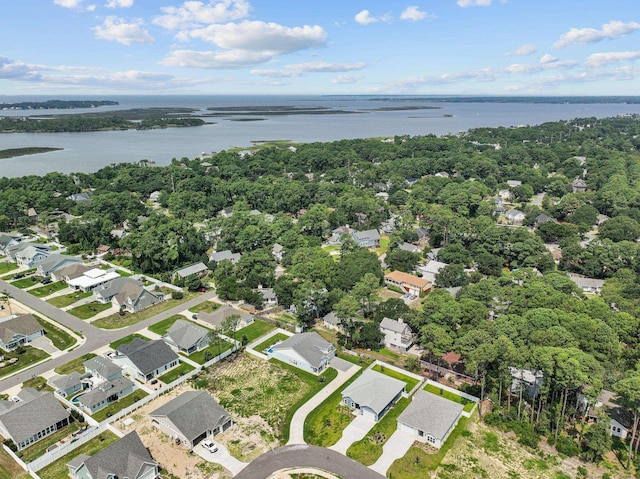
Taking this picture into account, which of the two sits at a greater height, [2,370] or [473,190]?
[473,190]

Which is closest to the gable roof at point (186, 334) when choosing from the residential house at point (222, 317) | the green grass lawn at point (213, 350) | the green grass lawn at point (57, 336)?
the green grass lawn at point (213, 350)

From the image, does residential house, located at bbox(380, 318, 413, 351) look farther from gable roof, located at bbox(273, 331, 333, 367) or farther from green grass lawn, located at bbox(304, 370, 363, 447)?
green grass lawn, located at bbox(304, 370, 363, 447)

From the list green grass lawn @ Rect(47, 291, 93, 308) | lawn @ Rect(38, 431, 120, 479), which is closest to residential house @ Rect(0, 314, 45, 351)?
green grass lawn @ Rect(47, 291, 93, 308)

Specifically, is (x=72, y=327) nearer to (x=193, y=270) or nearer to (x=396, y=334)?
(x=193, y=270)

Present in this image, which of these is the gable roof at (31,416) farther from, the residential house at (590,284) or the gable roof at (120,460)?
the residential house at (590,284)

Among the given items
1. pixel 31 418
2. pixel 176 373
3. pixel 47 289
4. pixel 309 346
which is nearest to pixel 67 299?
pixel 47 289

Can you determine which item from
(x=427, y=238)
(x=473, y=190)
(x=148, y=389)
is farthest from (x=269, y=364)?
(x=473, y=190)

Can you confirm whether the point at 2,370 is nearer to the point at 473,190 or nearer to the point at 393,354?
the point at 393,354
